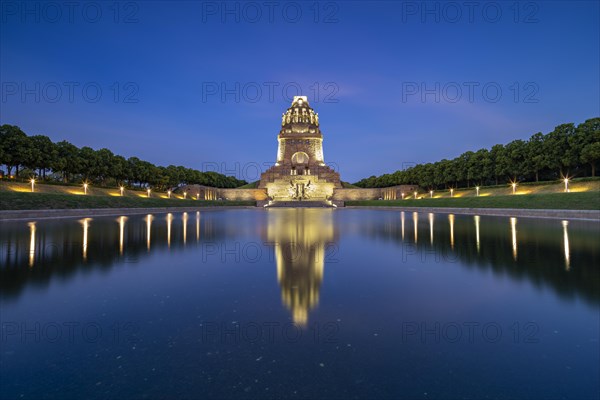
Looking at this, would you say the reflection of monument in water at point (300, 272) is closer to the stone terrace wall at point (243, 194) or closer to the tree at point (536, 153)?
the tree at point (536, 153)

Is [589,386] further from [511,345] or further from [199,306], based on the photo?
[199,306]

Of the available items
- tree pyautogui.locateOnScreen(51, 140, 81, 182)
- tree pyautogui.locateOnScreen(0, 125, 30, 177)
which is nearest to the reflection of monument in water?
tree pyautogui.locateOnScreen(0, 125, 30, 177)

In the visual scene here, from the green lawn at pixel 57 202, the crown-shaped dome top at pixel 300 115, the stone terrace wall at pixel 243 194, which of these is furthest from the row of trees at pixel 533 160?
the green lawn at pixel 57 202

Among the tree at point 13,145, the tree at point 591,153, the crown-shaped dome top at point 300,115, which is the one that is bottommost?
the tree at point 591,153

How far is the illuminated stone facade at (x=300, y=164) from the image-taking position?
69750mm

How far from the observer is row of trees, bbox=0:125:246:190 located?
126 ft

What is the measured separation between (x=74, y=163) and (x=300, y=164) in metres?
54.9

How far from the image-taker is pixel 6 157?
37.5 metres

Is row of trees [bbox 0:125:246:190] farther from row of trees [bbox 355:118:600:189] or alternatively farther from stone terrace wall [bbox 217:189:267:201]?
row of trees [bbox 355:118:600:189]

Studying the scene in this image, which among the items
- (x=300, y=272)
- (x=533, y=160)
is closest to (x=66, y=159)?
(x=300, y=272)

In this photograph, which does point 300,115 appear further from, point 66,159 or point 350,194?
point 66,159

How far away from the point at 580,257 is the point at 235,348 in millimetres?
8504

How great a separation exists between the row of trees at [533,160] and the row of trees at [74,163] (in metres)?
57.1

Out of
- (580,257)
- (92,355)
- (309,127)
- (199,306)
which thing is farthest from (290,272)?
(309,127)
